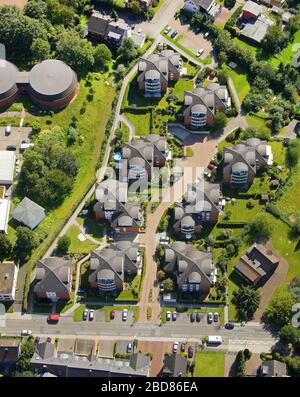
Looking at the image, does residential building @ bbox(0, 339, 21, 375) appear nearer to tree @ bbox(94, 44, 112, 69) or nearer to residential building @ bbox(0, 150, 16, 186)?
residential building @ bbox(0, 150, 16, 186)

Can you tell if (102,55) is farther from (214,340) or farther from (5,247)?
(214,340)

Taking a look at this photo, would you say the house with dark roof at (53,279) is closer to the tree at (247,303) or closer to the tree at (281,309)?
the tree at (247,303)

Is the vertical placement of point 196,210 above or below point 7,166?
above

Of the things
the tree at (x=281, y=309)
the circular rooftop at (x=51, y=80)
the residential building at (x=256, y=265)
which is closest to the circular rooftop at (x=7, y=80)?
the circular rooftop at (x=51, y=80)

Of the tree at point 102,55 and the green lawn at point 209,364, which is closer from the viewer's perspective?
the green lawn at point 209,364

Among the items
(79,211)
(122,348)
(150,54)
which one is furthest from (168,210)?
(150,54)

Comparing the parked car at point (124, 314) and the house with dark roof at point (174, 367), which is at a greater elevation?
the house with dark roof at point (174, 367)

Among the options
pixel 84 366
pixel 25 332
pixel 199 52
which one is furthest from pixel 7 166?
pixel 199 52
